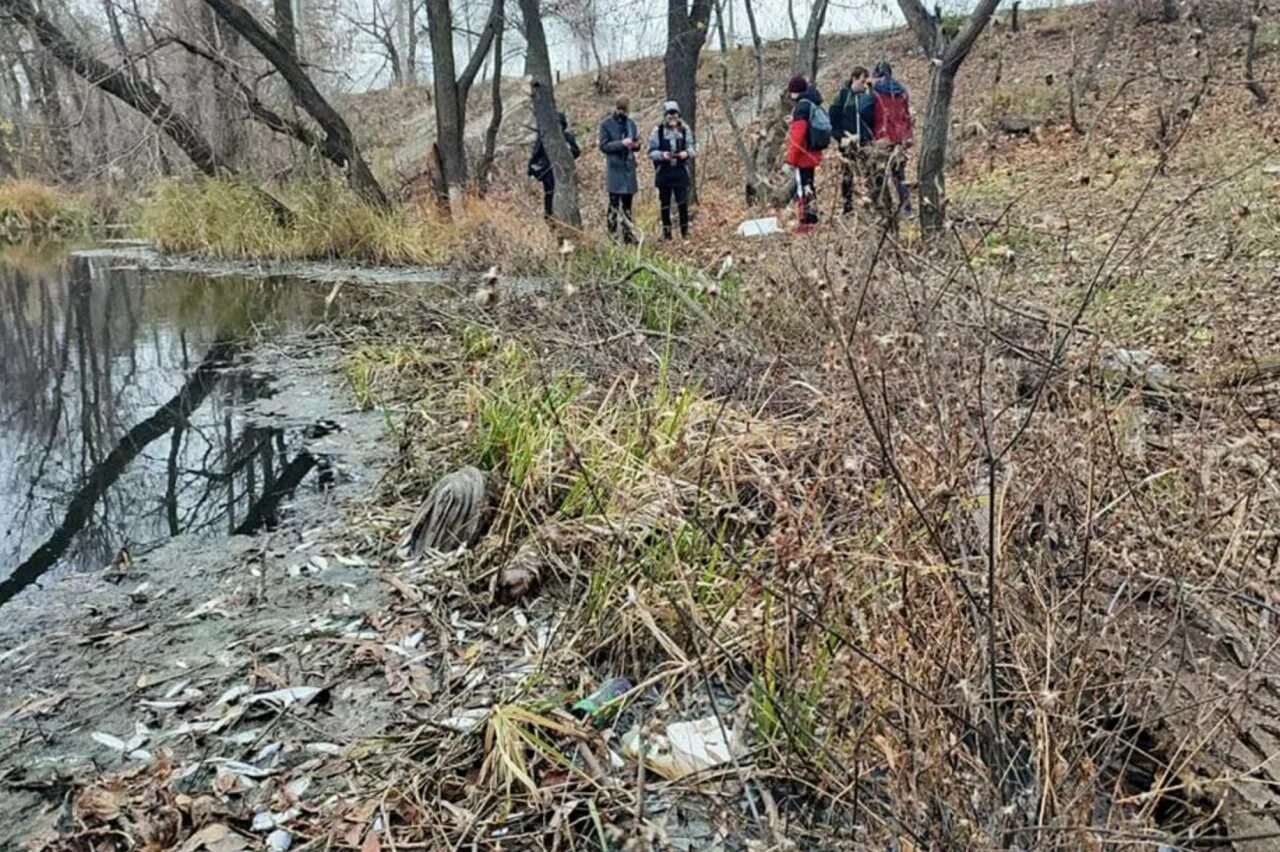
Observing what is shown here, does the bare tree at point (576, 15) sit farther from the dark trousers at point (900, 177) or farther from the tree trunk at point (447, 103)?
the dark trousers at point (900, 177)

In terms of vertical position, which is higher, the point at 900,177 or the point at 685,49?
the point at 685,49

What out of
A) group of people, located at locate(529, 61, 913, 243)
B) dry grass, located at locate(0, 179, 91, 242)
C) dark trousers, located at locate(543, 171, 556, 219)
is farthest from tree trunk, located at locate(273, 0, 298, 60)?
dry grass, located at locate(0, 179, 91, 242)

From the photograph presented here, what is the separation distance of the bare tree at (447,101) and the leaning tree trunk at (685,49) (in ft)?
8.73

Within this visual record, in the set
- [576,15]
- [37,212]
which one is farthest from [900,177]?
[37,212]

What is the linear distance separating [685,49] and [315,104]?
4686 mm

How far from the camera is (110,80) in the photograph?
37.1ft

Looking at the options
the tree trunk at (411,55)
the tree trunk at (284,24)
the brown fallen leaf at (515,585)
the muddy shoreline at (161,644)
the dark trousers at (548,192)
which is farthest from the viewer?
the tree trunk at (411,55)

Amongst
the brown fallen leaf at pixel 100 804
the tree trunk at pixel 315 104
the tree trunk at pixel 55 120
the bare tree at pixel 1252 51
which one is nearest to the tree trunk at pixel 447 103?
the tree trunk at pixel 315 104

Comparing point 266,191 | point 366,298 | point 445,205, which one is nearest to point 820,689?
point 366,298

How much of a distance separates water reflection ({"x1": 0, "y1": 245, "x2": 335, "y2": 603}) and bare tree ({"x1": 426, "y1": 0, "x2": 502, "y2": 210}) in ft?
9.58

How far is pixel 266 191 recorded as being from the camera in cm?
1217

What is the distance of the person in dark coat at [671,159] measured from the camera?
30.5 feet

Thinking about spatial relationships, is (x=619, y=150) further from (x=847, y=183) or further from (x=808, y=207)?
(x=847, y=183)

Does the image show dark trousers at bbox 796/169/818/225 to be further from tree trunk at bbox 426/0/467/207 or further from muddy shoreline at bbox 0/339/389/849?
tree trunk at bbox 426/0/467/207
